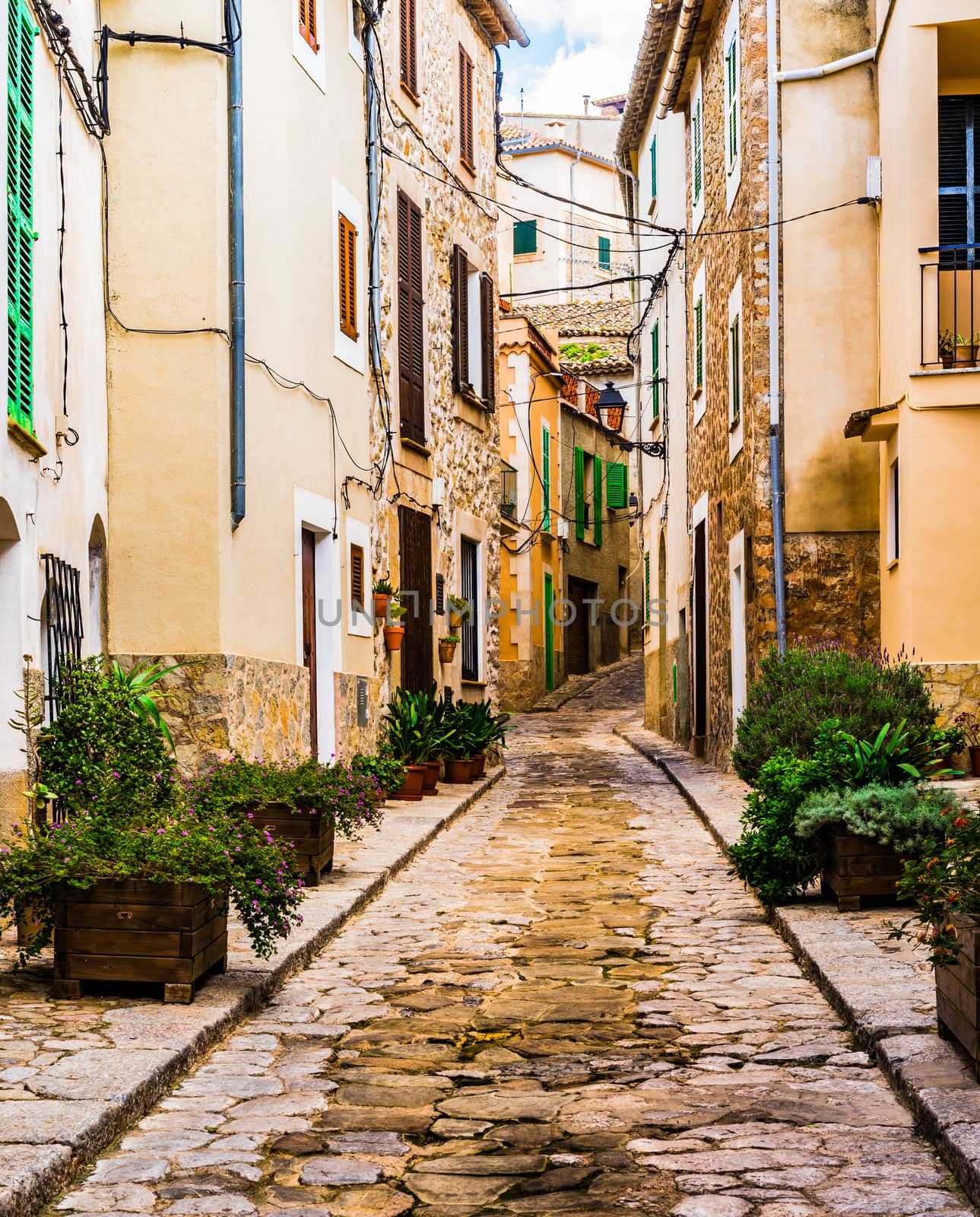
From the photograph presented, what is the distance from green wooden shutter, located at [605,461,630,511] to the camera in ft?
123

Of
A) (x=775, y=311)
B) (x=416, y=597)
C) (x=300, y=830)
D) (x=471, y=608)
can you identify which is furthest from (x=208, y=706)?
(x=471, y=608)

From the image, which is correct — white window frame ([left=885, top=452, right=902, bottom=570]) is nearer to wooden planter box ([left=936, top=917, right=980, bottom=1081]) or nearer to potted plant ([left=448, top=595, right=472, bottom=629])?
potted plant ([left=448, top=595, right=472, bottom=629])

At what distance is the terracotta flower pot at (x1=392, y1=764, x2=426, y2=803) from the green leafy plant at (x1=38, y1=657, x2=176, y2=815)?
6.66m

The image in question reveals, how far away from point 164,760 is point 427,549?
359 inches

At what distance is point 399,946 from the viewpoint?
24.7ft

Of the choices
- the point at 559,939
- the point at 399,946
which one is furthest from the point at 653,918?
the point at 399,946

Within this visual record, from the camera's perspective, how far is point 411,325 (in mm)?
15898

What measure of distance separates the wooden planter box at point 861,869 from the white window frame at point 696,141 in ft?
39.9

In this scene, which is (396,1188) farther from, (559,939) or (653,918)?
(653,918)

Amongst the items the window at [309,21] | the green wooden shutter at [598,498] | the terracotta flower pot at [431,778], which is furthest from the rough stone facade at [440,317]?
the green wooden shutter at [598,498]

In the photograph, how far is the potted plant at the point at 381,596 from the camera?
47.2 feet

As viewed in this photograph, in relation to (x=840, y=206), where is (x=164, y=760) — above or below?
below

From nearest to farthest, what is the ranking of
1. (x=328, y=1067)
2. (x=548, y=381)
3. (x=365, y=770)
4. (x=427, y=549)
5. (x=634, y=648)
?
(x=328, y=1067) → (x=365, y=770) → (x=427, y=549) → (x=548, y=381) → (x=634, y=648)

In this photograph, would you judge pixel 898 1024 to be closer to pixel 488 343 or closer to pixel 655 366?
pixel 488 343
